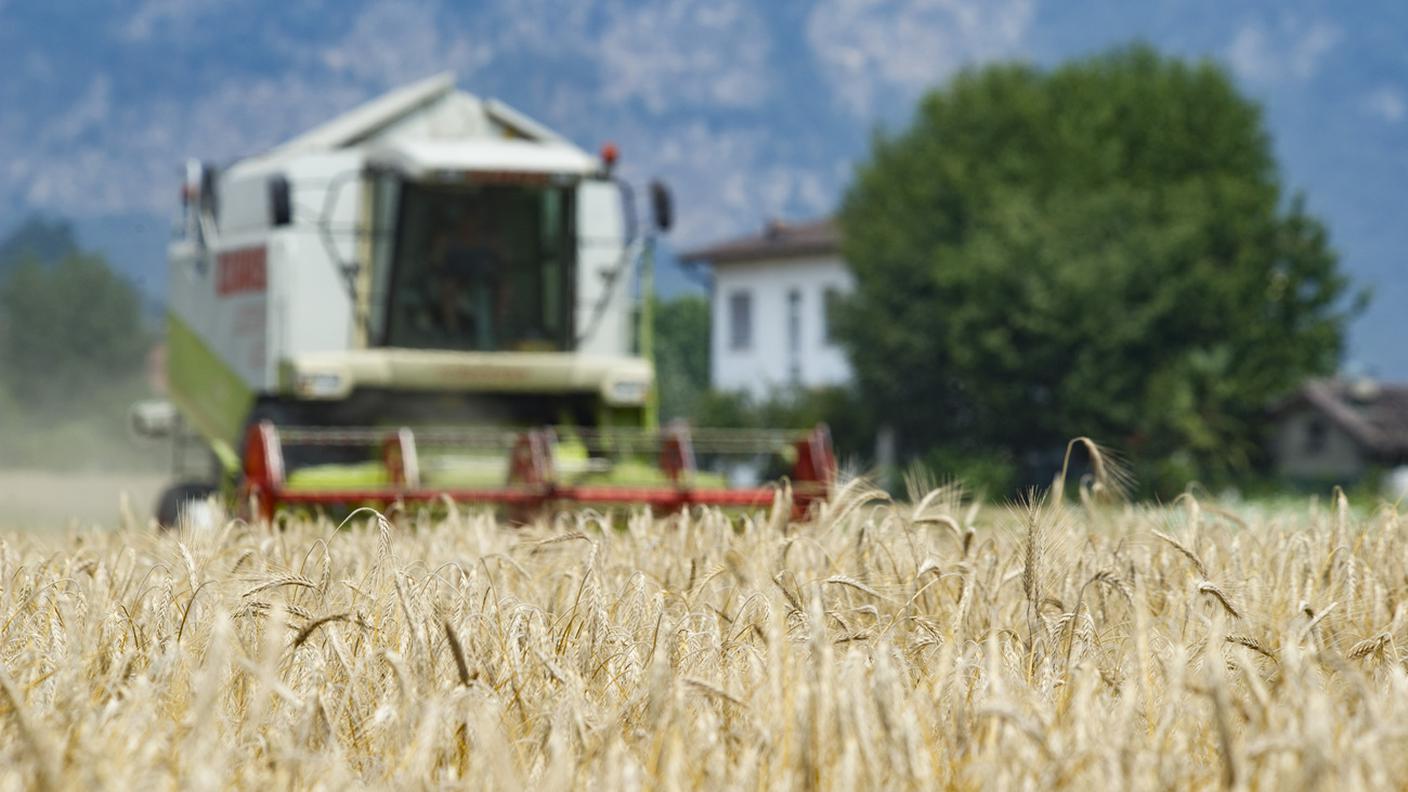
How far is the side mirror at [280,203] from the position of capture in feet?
41.0

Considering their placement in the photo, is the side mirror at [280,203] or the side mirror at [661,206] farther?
the side mirror at [661,206]

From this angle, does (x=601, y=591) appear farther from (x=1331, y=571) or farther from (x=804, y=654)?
(x=1331, y=571)

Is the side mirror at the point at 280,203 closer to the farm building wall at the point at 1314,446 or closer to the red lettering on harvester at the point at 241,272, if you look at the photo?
the red lettering on harvester at the point at 241,272

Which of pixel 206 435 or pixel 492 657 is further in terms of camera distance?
pixel 206 435

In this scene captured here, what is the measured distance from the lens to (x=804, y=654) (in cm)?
374

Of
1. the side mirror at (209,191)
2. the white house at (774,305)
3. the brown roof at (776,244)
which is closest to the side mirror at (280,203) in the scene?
the side mirror at (209,191)

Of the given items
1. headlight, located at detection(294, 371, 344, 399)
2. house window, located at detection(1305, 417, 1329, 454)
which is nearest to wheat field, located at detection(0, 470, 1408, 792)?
headlight, located at detection(294, 371, 344, 399)

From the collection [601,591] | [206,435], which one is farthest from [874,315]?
[601,591]

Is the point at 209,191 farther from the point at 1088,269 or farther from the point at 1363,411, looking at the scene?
the point at 1363,411

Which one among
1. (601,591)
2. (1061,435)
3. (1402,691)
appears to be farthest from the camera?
(1061,435)

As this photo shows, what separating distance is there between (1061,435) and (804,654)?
27368mm

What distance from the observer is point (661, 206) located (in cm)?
1364

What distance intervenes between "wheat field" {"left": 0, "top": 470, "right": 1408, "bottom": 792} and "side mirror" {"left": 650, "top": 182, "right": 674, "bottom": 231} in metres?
7.70

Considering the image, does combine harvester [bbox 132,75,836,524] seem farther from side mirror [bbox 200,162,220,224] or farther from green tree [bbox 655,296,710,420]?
green tree [bbox 655,296,710,420]
